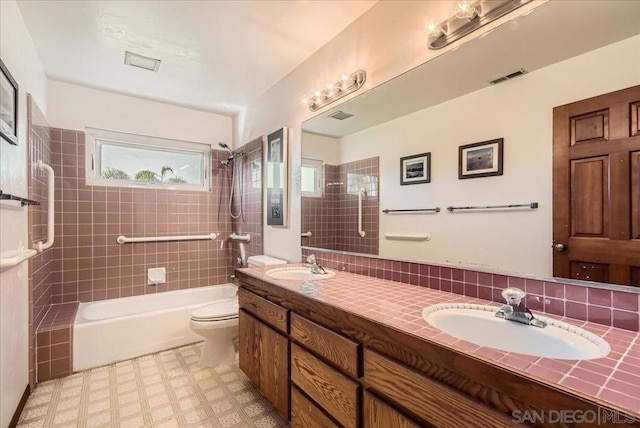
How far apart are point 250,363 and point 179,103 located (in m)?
2.75

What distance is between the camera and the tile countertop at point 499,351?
62 centimetres

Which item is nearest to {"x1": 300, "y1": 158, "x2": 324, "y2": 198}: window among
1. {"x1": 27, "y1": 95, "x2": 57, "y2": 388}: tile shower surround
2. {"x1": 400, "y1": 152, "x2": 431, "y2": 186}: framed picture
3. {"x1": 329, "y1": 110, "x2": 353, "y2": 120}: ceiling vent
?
{"x1": 329, "y1": 110, "x2": 353, "y2": 120}: ceiling vent

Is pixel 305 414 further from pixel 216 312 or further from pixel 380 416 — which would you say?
pixel 216 312

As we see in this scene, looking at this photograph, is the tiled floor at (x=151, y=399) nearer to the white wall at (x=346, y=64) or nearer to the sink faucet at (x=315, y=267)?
the sink faucet at (x=315, y=267)

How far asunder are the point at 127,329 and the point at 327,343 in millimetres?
2122

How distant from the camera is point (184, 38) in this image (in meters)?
2.04

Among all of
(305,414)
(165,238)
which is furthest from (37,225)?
(305,414)

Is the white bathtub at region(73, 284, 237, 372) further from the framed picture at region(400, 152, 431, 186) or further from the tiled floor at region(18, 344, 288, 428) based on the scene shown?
the framed picture at region(400, 152, 431, 186)

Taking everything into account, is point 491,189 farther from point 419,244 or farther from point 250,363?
point 250,363

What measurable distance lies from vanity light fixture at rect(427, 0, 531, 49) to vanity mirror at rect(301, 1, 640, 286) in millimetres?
54

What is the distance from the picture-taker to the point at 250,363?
190 centimetres

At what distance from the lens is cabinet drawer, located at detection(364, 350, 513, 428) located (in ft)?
2.46

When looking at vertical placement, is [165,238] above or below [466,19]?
below

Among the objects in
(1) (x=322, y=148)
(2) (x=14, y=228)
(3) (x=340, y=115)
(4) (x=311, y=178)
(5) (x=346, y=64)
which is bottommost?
(2) (x=14, y=228)
